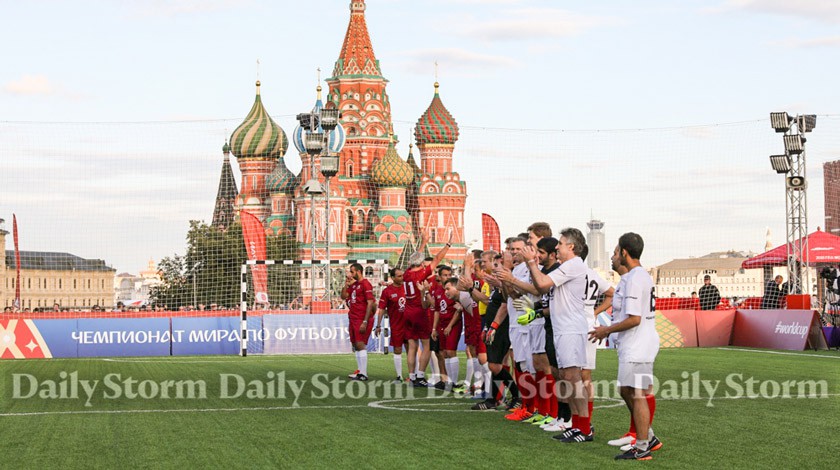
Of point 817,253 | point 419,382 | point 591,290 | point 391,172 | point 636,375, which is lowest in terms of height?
point 419,382

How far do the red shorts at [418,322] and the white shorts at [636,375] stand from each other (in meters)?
7.53

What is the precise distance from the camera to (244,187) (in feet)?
348

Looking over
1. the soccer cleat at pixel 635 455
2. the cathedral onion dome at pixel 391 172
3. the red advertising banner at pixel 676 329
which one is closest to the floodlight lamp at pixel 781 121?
the red advertising banner at pixel 676 329

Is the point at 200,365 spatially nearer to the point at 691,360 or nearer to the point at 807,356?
the point at 691,360

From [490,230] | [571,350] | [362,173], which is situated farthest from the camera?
[362,173]

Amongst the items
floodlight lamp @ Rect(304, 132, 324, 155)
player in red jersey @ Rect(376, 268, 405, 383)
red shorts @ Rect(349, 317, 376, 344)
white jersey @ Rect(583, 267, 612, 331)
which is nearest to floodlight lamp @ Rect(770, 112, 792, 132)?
floodlight lamp @ Rect(304, 132, 324, 155)

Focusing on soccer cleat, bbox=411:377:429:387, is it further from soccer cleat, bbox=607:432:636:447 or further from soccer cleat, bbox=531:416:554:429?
soccer cleat, bbox=607:432:636:447

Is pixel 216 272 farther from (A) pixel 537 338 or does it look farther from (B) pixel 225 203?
(A) pixel 537 338

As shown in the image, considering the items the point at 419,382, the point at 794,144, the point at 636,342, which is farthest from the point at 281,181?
the point at 636,342

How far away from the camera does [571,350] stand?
10.4 m

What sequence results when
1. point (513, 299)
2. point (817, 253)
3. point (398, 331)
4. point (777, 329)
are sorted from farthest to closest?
point (817, 253) < point (777, 329) < point (398, 331) < point (513, 299)

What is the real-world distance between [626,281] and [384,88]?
10491 cm

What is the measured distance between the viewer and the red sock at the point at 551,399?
1144cm

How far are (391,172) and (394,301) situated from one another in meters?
90.9
